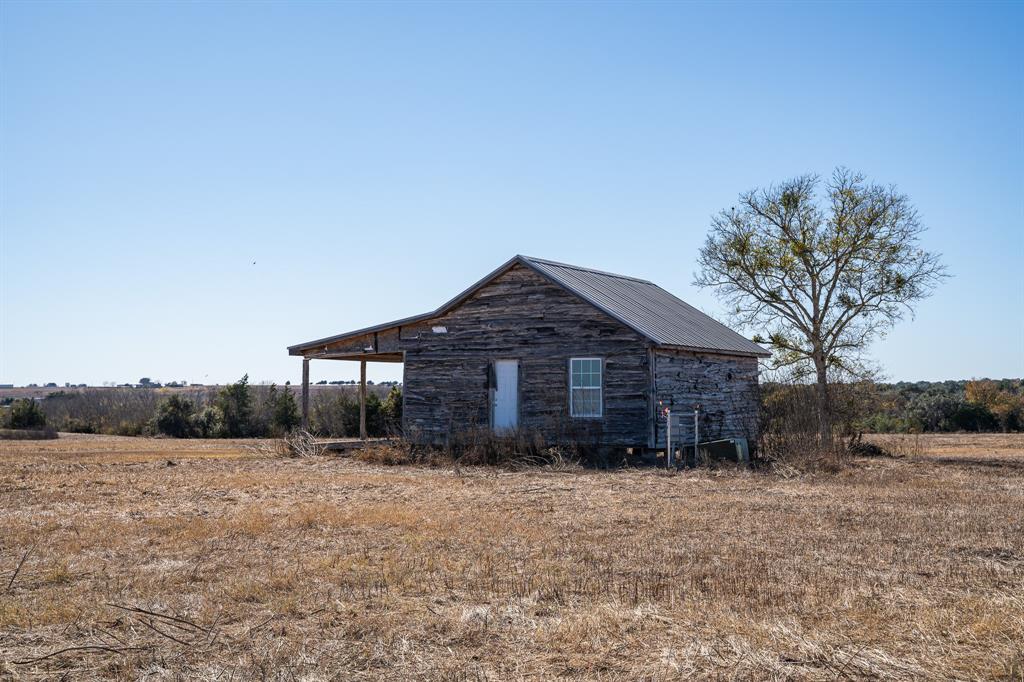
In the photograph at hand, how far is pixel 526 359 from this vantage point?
24.6 m

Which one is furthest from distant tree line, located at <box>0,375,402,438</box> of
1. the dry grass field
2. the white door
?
the dry grass field

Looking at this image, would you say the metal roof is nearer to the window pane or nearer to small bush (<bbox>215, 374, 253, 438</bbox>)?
the window pane

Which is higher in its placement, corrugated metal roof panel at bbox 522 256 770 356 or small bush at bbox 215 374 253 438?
corrugated metal roof panel at bbox 522 256 770 356

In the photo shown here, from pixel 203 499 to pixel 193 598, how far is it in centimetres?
747

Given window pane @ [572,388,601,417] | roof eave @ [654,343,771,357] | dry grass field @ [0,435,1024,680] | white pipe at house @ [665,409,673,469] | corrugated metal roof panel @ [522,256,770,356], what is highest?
corrugated metal roof panel @ [522,256,770,356]

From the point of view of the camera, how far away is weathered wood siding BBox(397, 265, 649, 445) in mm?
23469

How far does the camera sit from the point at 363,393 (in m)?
30.0

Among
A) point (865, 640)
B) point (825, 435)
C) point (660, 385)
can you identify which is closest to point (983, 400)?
point (825, 435)

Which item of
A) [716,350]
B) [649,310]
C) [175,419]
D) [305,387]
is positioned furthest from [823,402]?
[175,419]

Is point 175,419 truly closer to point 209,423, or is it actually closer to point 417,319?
point 209,423

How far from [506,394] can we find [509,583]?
636 inches

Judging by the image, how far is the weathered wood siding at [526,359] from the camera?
23.5m

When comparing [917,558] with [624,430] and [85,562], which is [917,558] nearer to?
[85,562]

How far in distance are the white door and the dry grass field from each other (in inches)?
310
